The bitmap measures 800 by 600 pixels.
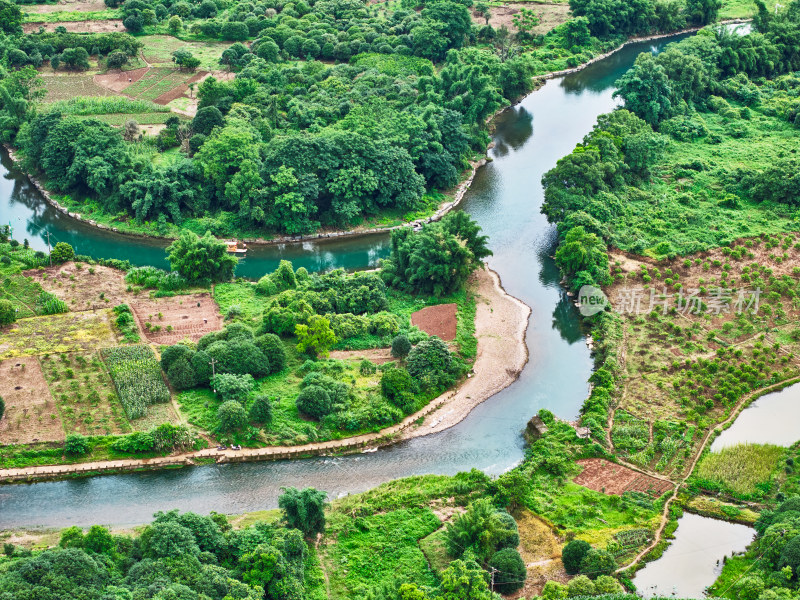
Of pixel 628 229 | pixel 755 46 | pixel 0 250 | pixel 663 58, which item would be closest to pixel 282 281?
pixel 0 250

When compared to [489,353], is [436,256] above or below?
above

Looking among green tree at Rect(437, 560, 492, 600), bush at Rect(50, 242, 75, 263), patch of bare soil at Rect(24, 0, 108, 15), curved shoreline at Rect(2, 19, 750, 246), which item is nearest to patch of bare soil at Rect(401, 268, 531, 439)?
curved shoreline at Rect(2, 19, 750, 246)

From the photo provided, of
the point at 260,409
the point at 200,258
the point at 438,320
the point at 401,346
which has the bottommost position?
the point at 260,409

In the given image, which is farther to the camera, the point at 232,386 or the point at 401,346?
the point at 401,346

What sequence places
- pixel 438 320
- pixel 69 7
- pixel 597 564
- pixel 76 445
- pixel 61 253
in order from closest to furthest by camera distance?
pixel 597 564, pixel 76 445, pixel 438 320, pixel 61 253, pixel 69 7

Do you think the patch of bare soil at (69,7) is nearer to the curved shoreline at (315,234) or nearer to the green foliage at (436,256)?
the curved shoreline at (315,234)

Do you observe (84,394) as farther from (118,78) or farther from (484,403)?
(118,78)

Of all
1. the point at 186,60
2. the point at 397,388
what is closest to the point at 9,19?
the point at 186,60

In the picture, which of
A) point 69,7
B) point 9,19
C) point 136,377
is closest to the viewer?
point 136,377
